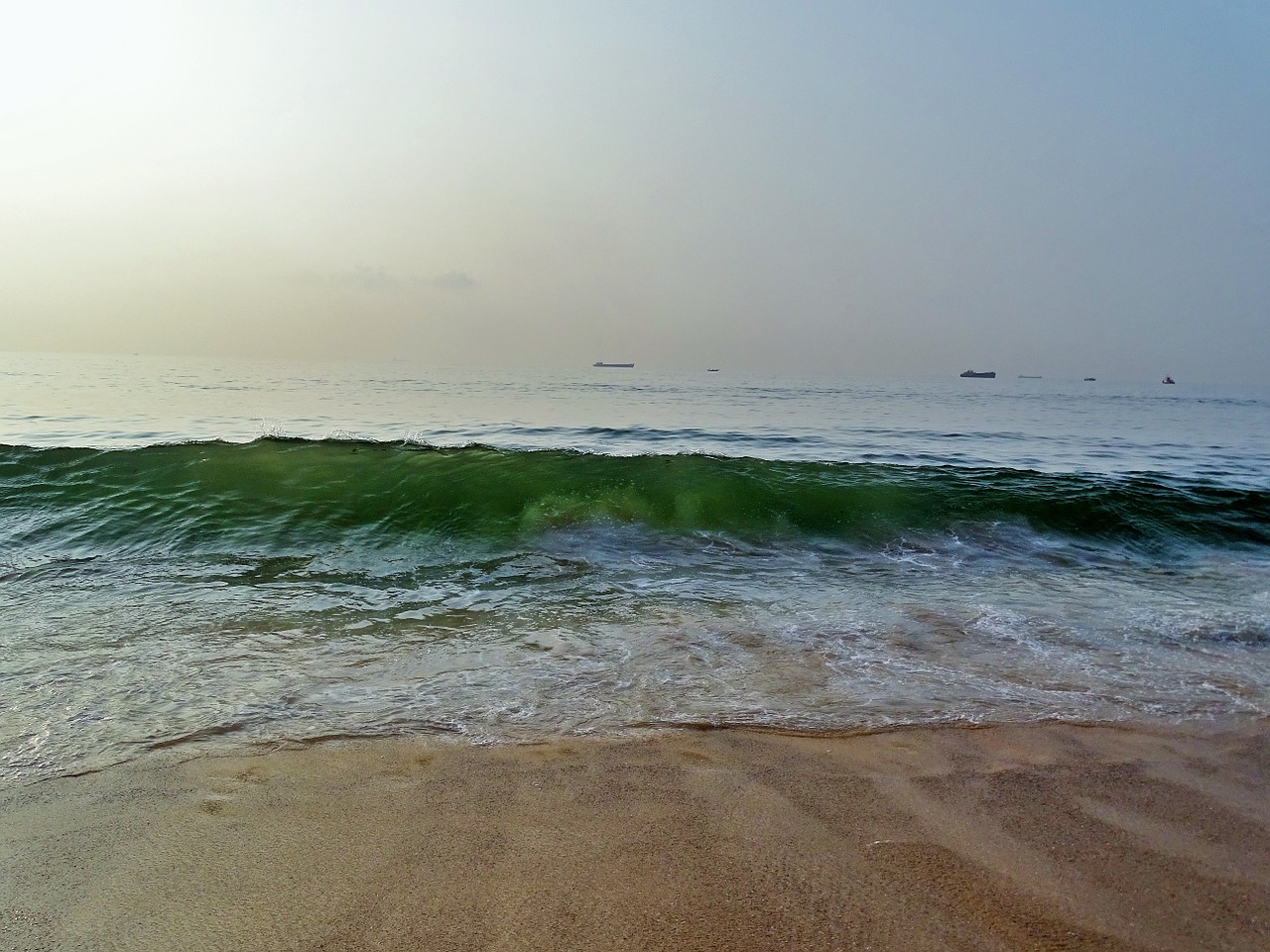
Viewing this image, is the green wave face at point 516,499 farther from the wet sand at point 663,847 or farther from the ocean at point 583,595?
the wet sand at point 663,847

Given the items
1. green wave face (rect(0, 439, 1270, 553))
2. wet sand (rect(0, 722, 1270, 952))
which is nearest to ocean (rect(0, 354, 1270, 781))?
green wave face (rect(0, 439, 1270, 553))

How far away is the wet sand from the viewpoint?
219cm

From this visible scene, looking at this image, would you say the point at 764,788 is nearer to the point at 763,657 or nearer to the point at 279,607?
the point at 763,657

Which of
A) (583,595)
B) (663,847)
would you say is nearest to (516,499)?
(583,595)

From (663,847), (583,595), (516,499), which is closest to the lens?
(663,847)

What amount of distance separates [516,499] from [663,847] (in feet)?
26.6

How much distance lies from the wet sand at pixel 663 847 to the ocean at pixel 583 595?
0.34 m

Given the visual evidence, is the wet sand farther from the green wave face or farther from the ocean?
the green wave face

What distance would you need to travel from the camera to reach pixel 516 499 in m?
10.5

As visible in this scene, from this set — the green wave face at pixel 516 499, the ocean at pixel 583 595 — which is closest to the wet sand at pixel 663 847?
the ocean at pixel 583 595

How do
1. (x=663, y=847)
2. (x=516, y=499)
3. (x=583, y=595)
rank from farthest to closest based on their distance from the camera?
(x=516, y=499) → (x=583, y=595) → (x=663, y=847)

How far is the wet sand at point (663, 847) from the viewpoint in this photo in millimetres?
2188

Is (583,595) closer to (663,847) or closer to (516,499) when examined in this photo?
(663,847)

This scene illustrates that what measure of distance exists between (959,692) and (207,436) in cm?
1698
